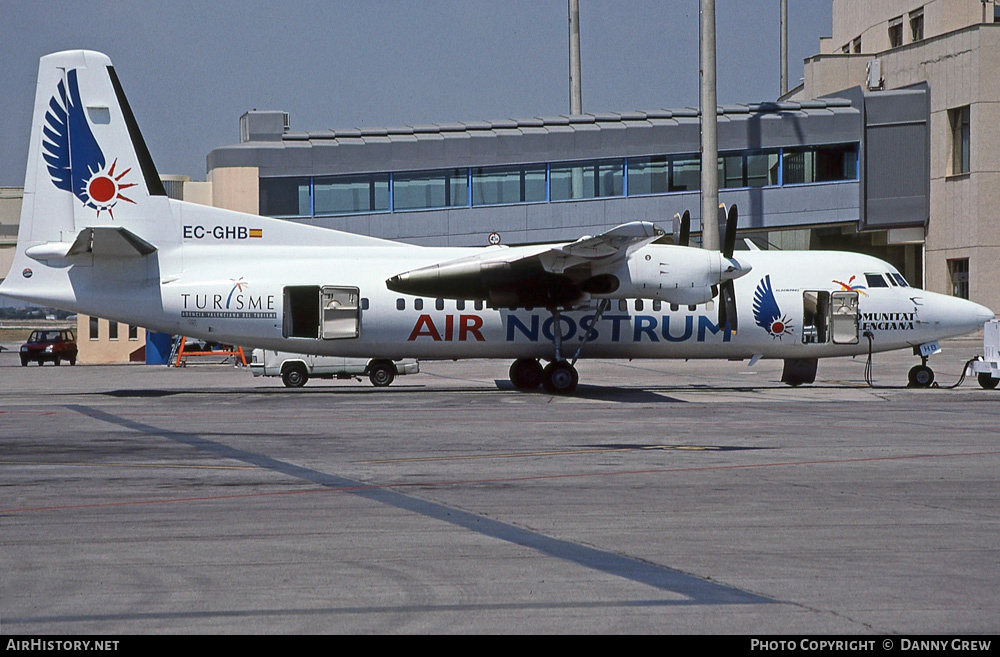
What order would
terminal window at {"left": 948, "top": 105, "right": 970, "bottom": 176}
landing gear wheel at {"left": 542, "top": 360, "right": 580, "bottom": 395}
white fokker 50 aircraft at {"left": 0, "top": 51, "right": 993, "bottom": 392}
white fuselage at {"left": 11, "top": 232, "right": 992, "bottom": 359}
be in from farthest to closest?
terminal window at {"left": 948, "top": 105, "right": 970, "bottom": 176} < landing gear wheel at {"left": 542, "top": 360, "right": 580, "bottom": 395} < white fuselage at {"left": 11, "top": 232, "right": 992, "bottom": 359} < white fokker 50 aircraft at {"left": 0, "top": 51, "right": 993, "bottom": 392}

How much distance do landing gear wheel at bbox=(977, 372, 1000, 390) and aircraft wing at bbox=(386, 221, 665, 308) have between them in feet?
35.4

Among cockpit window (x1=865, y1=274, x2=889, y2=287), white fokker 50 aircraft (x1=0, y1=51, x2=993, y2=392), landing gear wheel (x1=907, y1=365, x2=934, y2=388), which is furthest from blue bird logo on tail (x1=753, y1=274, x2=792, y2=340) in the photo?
landing gear wheel (x1=907, y1=365, x2=934, y2=388)

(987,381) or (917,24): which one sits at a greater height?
(917,24)

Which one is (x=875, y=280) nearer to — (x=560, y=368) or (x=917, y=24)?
(x=560, y=368)

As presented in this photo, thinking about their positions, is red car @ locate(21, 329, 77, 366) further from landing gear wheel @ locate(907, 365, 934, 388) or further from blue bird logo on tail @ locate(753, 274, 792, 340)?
landing gear wheel @ locate(907, 365, 934, 388)

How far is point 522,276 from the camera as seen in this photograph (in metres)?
26.2

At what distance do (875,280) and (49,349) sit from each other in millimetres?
41988

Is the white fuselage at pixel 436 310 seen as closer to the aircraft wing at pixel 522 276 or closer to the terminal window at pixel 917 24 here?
the aircraft wing at pixel 522 276

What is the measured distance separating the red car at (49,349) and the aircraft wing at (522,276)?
34369mm

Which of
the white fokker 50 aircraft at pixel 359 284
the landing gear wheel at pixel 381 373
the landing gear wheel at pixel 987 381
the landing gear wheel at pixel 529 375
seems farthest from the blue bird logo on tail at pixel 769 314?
the landing gear wheel at pixel 381 373

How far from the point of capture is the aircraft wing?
25531mm

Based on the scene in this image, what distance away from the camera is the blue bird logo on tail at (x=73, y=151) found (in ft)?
83.5

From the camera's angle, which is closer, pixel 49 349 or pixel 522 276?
pixel 522 276

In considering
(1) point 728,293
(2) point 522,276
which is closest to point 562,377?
(2) point 522,276
